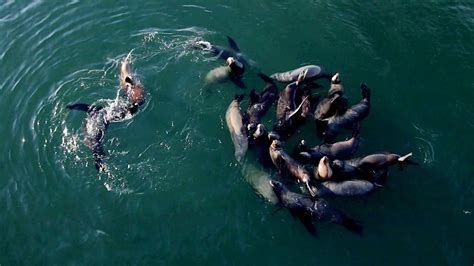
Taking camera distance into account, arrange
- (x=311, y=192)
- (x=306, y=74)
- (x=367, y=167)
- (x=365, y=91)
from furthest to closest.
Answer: (x=306, y=74), (x=365, y=91), (x=367, y=167), (x=311, y=192)

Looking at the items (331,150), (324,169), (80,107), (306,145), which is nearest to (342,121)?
(331,150)

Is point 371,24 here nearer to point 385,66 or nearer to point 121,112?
point 385,66

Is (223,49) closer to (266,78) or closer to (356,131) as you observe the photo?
(266,78)

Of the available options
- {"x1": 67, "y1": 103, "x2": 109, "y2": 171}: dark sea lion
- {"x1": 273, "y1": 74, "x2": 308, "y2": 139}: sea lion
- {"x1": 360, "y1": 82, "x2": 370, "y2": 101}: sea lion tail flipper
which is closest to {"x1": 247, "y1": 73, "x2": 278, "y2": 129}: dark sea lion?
{"x1": 273, "y1": 74, "x2": 308, "y2": 139}: sea lion

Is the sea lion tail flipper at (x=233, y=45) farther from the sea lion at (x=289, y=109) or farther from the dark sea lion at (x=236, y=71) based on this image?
the sea lion at (x=289, y=109)

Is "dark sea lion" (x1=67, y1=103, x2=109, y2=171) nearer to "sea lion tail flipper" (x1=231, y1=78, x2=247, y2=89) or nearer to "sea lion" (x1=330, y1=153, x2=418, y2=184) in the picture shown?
"sea lion tail flipper" (x1=231, y1=78, x2=247, y2=89)

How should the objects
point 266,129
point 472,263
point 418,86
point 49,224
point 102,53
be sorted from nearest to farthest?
point 472,263 → point 49,224 → point 266,129 → point 418,86 → point 102,53

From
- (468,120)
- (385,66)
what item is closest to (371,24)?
(385,66)
